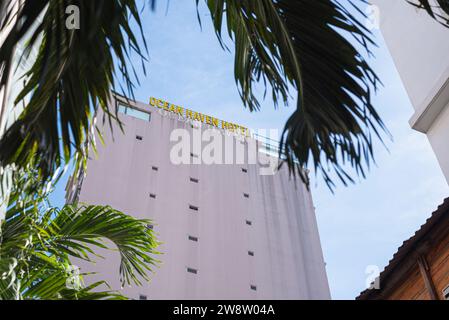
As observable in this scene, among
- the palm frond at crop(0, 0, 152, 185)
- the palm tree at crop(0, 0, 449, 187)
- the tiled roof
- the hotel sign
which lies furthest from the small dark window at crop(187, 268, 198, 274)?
the palm frond at crop(0, 0, 152, 185)

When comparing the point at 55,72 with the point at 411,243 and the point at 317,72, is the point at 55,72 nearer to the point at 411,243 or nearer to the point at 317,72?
the point at 317,72

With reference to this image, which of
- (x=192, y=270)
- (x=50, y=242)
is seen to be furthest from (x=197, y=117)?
(x=50, y=242)

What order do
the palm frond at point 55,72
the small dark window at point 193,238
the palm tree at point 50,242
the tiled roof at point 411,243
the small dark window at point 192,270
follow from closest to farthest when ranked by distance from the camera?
1. the palm frond at point 55,72
2. the palm tree at point 50,242
3. the tiled roof at point 411,243
4. the small dark window at point 192,270
5. the small dark window at point 193,238

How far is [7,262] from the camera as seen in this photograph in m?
3.54

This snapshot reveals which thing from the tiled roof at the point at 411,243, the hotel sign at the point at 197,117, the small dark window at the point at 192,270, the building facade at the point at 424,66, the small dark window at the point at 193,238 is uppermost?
the hotel sign at the point at 197,117

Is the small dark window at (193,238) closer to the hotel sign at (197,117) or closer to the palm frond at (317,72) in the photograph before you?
the hotel sign at (197,117)

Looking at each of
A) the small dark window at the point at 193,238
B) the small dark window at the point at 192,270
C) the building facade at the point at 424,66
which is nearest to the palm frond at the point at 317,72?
the building facade at the point at 424,66

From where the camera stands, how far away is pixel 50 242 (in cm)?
438

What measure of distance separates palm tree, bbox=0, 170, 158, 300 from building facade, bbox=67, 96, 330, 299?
784 inches

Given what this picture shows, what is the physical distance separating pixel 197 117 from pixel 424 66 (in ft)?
87.2

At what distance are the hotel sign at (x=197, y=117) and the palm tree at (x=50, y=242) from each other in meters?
29.3

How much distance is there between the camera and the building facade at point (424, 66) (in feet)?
27.6
